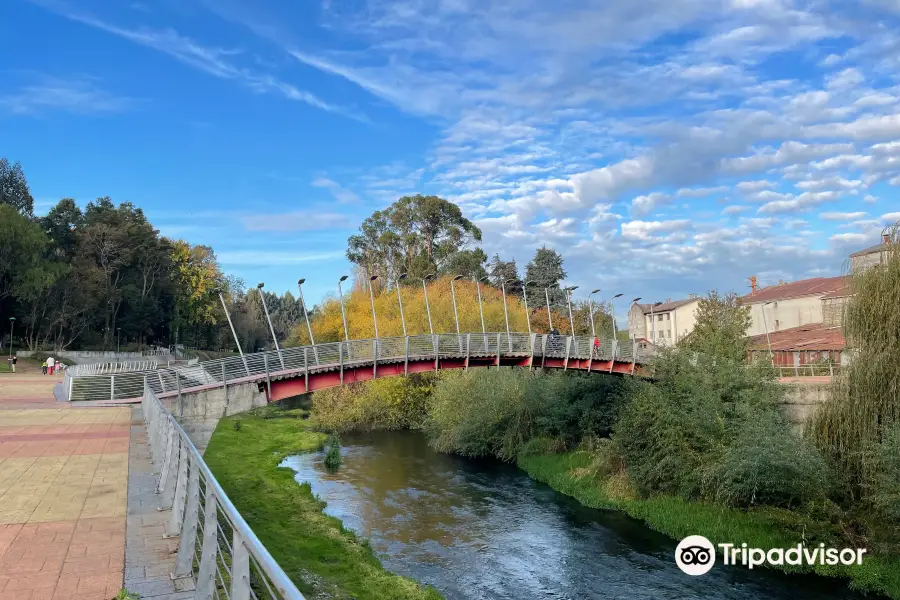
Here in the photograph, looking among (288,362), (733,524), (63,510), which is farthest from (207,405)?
(733,524)

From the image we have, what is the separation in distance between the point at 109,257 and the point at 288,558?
75.7 metres

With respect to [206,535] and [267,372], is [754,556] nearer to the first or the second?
[267,372]

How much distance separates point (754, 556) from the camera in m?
20.0

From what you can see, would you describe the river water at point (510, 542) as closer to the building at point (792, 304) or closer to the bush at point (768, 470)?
the bush at point (768, 470)

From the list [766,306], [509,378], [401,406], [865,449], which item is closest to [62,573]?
[865,449]

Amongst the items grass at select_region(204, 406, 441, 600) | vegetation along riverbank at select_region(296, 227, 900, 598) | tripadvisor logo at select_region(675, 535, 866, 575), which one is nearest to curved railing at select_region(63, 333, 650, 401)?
vegetation along riverbank at select_region(296, 227, 900, 598)

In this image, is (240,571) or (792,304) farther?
(792,304)

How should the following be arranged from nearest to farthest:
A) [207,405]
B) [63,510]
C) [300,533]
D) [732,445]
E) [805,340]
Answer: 1. [63,510]
2. [300,533]
3. [732,445]
4. [207,405]
5. [805,340]

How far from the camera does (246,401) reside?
24594 millimetres

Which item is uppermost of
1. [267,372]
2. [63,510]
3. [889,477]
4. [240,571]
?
[267,372]

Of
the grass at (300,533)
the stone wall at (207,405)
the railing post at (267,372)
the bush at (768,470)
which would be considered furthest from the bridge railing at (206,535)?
the bush at (768,470)

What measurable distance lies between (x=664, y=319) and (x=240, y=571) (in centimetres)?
8342

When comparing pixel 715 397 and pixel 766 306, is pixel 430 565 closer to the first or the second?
pixel 715 397

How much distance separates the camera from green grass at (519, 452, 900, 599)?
18.0m
